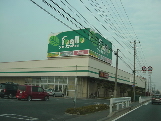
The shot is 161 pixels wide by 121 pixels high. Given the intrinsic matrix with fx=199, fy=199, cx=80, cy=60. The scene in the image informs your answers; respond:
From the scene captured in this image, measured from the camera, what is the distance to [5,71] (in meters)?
54.3

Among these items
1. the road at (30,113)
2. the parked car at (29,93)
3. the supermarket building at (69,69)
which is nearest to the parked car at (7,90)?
the parked car at (29,93)

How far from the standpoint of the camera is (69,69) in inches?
1768

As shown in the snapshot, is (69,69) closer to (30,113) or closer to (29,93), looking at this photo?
(29,93)

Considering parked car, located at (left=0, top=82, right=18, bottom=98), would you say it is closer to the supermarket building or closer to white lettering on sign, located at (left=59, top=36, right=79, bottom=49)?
the supermarket building

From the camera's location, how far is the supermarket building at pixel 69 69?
146 feet

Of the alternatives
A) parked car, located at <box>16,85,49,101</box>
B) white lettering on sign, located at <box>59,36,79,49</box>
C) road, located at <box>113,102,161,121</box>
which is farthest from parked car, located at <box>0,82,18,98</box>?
white lettering on sign, located at <box>59,36,79,49</box>

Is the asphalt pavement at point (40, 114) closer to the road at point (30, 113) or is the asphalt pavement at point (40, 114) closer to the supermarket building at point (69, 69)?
the road at point (30, 113)

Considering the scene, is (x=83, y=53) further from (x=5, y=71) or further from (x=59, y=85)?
(x=5, y=71)

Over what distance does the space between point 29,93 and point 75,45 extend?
36222mm

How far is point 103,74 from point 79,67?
804 cm

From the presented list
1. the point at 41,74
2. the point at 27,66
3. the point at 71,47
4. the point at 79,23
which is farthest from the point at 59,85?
the point at 79,23

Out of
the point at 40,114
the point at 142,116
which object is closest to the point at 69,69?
the point at 142,116

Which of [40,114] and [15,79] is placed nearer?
[40,114]

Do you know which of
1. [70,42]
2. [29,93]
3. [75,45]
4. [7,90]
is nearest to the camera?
[29,93]
